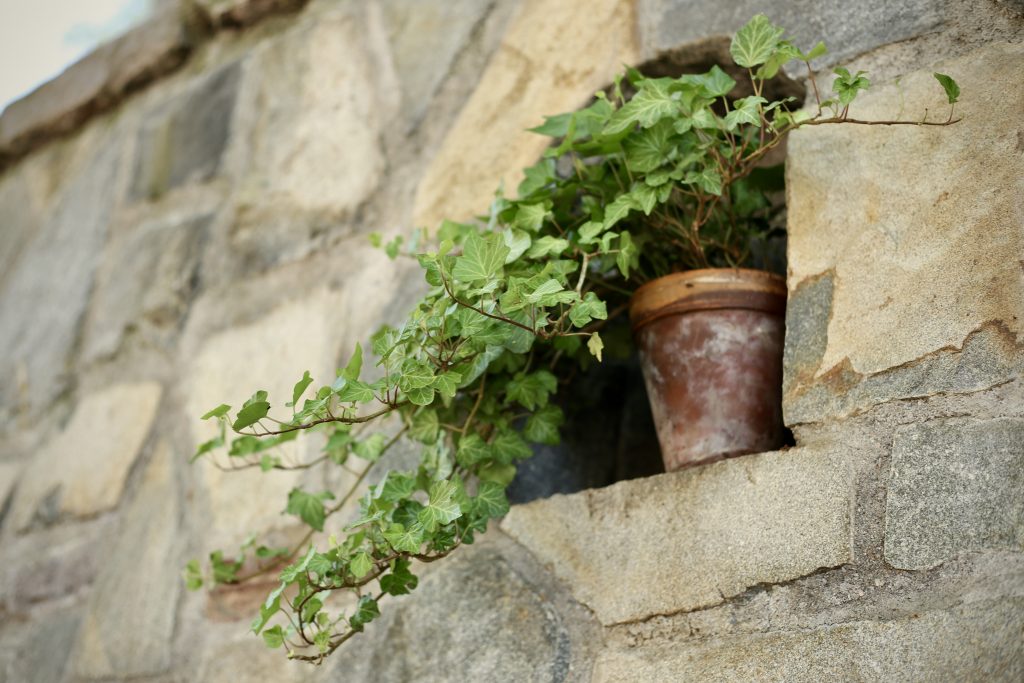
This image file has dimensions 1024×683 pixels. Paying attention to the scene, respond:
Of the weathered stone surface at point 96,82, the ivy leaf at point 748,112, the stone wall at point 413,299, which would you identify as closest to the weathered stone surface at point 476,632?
the stone wall at point 413,299

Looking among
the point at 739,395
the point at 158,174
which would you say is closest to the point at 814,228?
the point at 739,395

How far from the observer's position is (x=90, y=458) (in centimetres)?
187

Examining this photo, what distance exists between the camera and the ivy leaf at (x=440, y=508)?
3.30 feet

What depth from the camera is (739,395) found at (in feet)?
3.61

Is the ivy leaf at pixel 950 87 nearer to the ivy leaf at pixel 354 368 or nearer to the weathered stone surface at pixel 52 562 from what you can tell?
the ivy leaf at pixel 354 368

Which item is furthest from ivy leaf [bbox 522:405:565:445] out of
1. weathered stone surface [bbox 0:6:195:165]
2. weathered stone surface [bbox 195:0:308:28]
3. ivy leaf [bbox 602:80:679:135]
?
weathered stone surface [bbox 0:6:195:165]

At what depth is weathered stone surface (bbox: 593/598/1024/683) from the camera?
82 cm

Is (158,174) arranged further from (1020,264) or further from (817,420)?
(1020,264)

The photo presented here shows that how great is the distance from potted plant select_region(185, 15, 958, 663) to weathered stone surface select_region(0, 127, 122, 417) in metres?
0.98

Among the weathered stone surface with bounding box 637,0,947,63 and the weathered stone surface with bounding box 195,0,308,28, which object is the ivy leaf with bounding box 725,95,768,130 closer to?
the weathered stone surface with bounding box 637,0,947,63

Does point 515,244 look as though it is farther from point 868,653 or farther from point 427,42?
point 427,42

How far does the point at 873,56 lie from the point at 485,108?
0.60 metres

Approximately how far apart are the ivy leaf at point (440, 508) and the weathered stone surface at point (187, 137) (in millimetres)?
1108

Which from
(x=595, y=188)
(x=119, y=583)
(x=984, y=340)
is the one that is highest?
(x=595, y=188)
